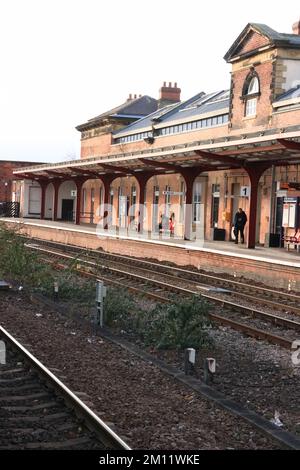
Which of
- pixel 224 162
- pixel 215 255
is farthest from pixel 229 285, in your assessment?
pixel 224 162

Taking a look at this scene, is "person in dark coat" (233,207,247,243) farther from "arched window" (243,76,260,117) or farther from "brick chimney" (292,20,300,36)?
"brick chimney" (292,20,300,36)

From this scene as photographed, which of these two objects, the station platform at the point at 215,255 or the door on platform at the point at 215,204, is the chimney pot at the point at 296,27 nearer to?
the door on platform at the point at 215,204

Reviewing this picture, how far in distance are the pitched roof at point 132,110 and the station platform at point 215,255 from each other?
2095 centimetres

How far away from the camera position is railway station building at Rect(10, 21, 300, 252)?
24.1 metres

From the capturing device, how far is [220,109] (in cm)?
3541

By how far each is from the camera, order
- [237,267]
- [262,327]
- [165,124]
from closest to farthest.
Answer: [262,327]
[237,267]
[165,124]

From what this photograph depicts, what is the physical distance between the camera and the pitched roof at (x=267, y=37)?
29.9m

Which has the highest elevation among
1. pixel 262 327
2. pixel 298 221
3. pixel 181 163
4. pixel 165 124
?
pixel 165 124

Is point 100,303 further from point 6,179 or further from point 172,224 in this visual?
point 6,179

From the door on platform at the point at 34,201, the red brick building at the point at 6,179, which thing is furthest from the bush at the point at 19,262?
the red brick building at the point at 6,179

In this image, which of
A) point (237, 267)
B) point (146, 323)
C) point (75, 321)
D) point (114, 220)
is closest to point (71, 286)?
point (75, 321)

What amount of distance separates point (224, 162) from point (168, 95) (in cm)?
3313
